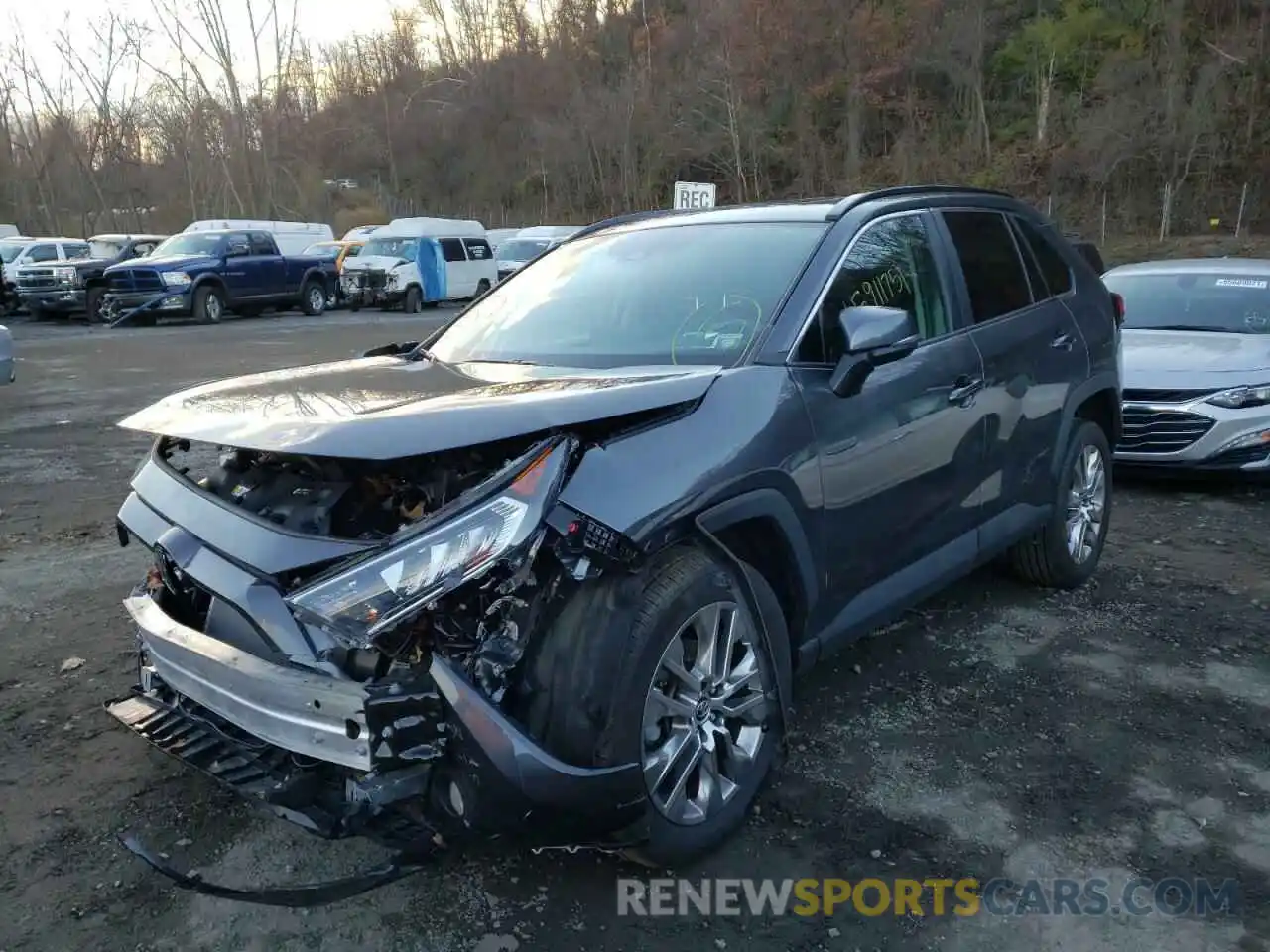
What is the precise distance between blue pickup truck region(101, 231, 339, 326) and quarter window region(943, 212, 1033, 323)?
2045 cm

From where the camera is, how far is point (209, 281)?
22.3 meters

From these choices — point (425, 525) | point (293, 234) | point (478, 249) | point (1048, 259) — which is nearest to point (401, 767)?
point (425, 525)

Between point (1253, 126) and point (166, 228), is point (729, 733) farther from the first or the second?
point (166, 228)

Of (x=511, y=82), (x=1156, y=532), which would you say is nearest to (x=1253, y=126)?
(x=1156, y=532)

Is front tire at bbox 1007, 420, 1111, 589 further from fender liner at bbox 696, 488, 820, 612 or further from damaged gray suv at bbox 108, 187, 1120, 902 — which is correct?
fender liner at bbox 696, 488, 820, 612

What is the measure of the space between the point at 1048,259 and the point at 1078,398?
701 millimetres

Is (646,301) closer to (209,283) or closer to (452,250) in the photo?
(209,283)

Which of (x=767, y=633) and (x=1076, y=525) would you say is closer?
(x=767, y=633)

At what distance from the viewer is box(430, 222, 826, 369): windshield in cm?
352


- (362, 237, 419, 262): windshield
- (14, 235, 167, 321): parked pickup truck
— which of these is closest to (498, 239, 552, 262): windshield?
(362, 237, 419, 262): windshield

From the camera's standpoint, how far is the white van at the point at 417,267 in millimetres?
25875

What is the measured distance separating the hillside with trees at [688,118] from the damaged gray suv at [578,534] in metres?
32.8

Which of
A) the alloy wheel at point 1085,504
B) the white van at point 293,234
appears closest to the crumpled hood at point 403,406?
the alloy wheel at point 1085,504

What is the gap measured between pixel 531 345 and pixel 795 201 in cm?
119
